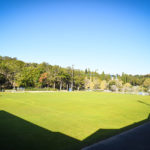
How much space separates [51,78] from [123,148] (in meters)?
50.0

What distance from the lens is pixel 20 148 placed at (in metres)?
4.43

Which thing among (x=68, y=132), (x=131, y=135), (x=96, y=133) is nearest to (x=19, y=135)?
(x=68, y=132)

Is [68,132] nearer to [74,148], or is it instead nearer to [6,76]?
[74,148]

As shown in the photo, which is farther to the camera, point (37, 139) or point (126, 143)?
point (37, 139)

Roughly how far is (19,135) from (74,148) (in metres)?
2.59

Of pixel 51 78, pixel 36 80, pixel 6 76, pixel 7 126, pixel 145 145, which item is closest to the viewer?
pixel 145 145

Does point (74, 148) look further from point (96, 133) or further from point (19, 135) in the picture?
point (19, 135)

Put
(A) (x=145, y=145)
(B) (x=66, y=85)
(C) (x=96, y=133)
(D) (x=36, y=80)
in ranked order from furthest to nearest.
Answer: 1. (B) (x=66, y=85)
2. (D) (x=36, y=80)
3. (C) (x=96, y=133)
4. (A) (x=145, y=145)

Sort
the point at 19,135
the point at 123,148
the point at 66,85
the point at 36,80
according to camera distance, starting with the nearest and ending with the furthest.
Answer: the point at 123,148, the point at 19,135, the point at 36,80, the point at 66,85

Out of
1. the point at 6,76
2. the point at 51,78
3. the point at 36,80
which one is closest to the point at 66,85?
the point at 51,78

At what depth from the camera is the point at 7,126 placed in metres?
6.62

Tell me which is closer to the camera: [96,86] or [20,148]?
[20,148]

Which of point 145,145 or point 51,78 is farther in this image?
point 51,78

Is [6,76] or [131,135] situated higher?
[6,76]
